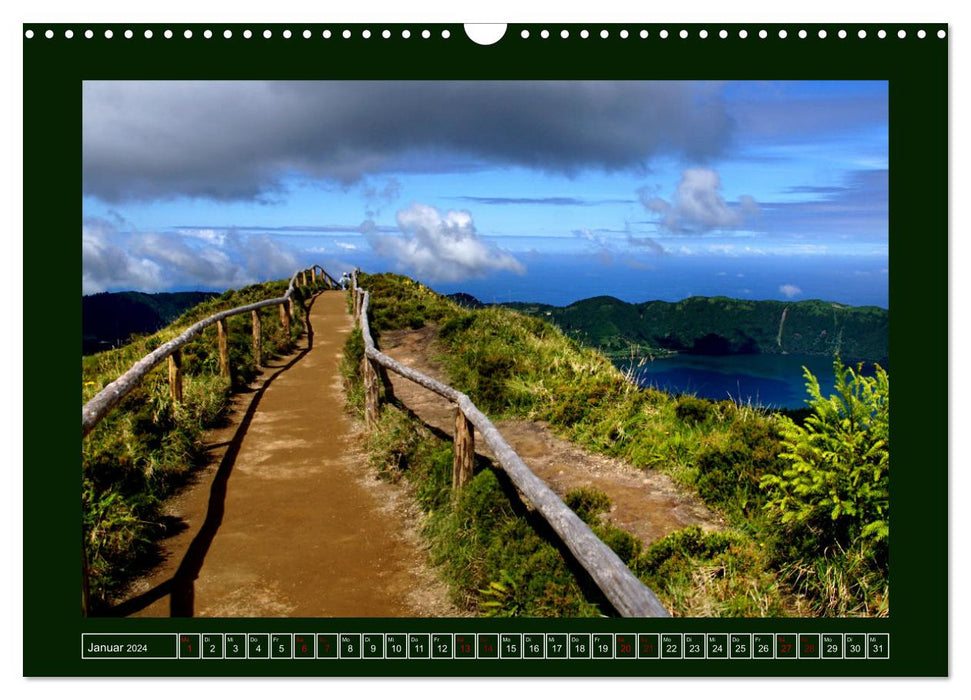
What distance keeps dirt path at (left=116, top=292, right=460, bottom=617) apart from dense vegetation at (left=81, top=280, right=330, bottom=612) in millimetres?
247

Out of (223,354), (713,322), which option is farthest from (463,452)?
(713,322)

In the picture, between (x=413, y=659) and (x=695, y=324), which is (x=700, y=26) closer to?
(x=413, y=659)

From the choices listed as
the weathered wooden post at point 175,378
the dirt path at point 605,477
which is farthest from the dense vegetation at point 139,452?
the dirt path at point 605,477

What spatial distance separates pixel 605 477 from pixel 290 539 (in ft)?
11.5

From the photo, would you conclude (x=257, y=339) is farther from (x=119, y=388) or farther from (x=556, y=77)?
(x=556, y=77)

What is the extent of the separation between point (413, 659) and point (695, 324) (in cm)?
9855

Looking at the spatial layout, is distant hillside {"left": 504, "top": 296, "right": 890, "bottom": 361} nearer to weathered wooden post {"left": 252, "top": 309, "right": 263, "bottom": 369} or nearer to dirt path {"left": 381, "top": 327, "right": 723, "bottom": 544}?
weathered wooden post {"left": 252, "top": 309, "right": 263, "bottom": 369}

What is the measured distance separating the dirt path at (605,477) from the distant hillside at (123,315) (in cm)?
459

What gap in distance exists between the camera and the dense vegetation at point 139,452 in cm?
520

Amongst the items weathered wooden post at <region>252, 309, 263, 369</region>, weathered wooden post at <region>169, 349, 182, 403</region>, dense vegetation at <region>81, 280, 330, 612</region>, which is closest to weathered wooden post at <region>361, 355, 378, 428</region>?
dense vegetation at <region>81, 280, 330, 612</region>

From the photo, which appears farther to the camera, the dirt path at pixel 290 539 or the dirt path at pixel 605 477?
the dirt path at pixel 605 477

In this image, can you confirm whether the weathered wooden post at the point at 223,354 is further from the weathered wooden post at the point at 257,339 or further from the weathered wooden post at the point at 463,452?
the weathered wooden post at the point at 463,452

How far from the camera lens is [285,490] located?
23.8ft

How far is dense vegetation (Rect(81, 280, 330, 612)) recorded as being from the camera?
5.20 metres
